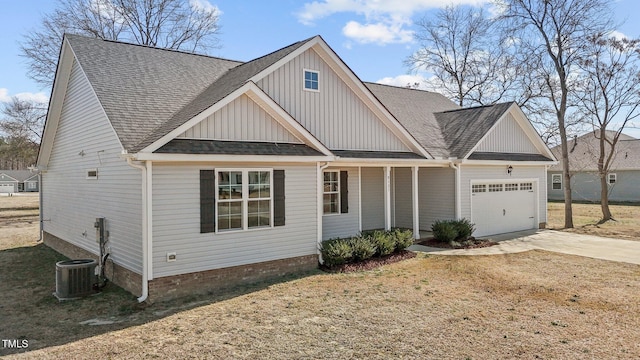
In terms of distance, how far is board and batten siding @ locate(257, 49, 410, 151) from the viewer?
37.1 ft

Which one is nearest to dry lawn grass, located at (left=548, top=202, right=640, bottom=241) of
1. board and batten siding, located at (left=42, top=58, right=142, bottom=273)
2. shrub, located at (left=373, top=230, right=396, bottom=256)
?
shrub, located at (left=373, top=230, right=396, bottom=256)

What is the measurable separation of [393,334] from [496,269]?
17.9 ft

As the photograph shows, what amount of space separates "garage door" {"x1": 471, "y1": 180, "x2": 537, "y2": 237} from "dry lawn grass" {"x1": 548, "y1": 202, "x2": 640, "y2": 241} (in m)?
2.43

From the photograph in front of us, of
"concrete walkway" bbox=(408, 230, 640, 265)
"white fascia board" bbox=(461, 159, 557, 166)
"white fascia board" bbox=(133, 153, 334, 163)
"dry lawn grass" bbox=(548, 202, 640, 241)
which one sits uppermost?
"white fascia board" bbox=(461, 159, 557, 166)

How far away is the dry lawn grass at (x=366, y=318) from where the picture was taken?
5.90 meters

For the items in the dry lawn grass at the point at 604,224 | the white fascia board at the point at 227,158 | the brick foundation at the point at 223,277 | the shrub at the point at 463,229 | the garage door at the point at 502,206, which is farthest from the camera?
the dry lawn grass at the point at 604,224

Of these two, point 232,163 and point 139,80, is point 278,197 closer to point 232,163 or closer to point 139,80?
point 232,163

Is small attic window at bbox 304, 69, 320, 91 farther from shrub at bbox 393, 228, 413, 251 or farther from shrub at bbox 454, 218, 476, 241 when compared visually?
shrub at bbox 454, 218, 476, 241

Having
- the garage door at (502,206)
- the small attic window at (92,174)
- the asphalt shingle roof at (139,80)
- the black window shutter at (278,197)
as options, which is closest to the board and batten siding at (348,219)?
the black window shutter at (278,197)

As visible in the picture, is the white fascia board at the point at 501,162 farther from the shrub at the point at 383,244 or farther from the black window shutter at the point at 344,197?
the shrub at the point at 383,244

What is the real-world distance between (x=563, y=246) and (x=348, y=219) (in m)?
7.41

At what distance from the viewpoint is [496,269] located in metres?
10.6

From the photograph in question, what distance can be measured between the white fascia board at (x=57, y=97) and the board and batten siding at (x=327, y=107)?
6.12 metres

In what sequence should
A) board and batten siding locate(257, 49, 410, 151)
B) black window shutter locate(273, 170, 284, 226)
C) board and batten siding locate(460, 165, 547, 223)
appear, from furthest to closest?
board and batten siding locate(460, 165, 547, 223), board and batten siding locate(257, 49, 410, 151), black window shutter locate(273, 170, 284, 226)
